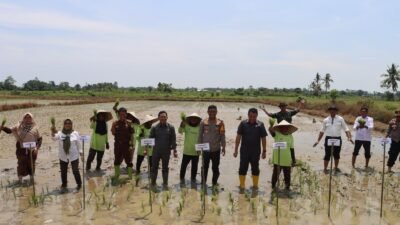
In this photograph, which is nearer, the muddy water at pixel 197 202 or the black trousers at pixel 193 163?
the muddy water at pixel 197 202

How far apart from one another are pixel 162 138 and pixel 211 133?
3.16ft

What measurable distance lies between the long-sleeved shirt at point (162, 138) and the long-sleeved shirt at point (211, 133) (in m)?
0.60

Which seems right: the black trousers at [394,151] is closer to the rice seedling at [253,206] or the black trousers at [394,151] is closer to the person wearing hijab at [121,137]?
the rice seedling at [253,206]

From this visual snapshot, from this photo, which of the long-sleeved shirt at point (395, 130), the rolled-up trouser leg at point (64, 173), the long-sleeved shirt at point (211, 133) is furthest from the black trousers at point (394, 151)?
the rolled-up trouser leg at point (64, 173)

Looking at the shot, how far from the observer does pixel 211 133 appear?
818 centimetres

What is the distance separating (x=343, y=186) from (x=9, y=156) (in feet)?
29.3

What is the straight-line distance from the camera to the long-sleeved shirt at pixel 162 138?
27.1 ft

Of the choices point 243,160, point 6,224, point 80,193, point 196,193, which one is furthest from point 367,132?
point 6,224

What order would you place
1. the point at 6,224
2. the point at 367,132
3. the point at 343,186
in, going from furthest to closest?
the point at 367,132
the point at 343,186
the point at 6,224

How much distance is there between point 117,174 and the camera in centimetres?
872

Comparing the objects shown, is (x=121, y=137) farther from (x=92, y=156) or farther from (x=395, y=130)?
(x=395, y=130)

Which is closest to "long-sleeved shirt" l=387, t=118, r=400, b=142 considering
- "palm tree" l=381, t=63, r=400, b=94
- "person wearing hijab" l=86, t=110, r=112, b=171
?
"person wearing hijab" l=86, t=110, r=112, b=171

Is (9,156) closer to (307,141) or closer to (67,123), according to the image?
(67,123)

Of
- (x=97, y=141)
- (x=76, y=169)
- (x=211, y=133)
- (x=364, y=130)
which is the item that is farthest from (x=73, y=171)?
(x=364, y=130)
